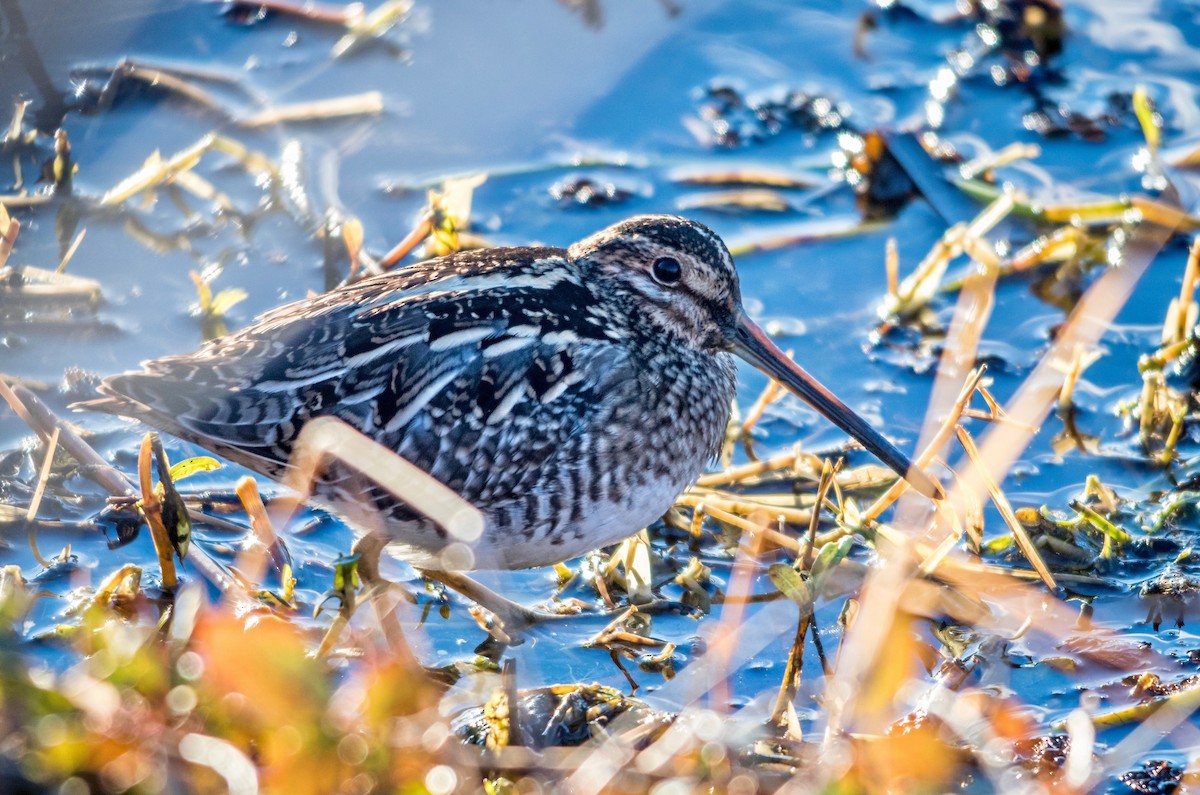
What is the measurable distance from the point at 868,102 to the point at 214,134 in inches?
115

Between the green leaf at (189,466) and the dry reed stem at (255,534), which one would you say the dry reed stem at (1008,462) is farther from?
the green leaf at (189,466)

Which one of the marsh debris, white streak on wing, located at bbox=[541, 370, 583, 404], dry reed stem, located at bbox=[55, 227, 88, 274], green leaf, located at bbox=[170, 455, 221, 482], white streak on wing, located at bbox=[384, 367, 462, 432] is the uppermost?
white streak on wing, located at bbox=[384, 367, 462, 432]

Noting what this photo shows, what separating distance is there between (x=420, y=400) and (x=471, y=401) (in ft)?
0.44

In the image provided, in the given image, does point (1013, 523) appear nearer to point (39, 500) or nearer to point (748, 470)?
point (748, 470)

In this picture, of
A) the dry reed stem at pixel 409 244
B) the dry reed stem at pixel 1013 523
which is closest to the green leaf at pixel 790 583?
the dry reed stem at pixel 1013 523

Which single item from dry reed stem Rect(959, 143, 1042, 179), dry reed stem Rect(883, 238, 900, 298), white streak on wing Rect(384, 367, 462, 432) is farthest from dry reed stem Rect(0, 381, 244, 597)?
dry reed stem Rect(959, 143, 1042, 179)

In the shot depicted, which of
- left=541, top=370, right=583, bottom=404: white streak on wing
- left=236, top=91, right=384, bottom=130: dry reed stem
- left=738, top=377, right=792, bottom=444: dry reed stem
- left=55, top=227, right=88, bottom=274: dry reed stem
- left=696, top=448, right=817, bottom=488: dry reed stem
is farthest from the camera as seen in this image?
left=236, top=91, right=384, bottom=130: dry reed stem

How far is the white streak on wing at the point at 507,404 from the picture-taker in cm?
381

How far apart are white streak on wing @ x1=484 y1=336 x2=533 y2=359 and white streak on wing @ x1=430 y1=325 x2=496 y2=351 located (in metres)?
0.04

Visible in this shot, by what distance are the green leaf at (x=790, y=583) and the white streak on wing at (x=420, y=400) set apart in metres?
1.00

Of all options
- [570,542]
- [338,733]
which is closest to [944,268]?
[570,542]

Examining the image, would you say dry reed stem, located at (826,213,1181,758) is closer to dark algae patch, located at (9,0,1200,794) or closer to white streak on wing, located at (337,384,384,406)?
dark algae patch, located at (9,0,1200,794)

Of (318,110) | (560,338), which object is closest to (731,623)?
(560,338)

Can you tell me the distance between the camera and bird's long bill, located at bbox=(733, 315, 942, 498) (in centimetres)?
432
